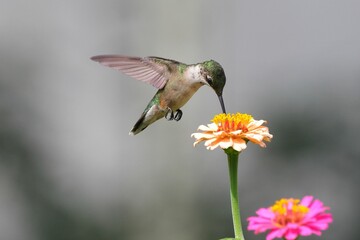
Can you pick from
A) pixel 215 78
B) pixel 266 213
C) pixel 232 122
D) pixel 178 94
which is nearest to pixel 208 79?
pixel 215 78

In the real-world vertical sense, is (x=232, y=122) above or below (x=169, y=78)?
below

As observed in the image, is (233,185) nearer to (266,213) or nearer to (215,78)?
(266,213)

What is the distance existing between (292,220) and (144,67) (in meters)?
0.82

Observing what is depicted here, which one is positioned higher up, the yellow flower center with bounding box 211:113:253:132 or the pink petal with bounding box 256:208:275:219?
the yellow flower center with bounding box 211:113:253:132

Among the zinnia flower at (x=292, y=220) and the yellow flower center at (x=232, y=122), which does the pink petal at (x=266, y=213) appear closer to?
the zinnia flower at (x=292, y=220)

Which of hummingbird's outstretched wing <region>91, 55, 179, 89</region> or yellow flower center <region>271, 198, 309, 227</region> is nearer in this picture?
yellow flower center <region>271, 198, 309, 227</region>

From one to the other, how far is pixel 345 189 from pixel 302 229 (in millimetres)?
2970

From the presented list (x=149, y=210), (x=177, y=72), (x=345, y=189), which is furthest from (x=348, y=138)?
(x=177, y=72)

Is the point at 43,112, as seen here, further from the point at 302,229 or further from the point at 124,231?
the point at 302,229

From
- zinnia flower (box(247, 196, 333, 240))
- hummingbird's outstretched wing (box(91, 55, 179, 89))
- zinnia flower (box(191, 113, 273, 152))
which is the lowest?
zinnia flower (box(247, 196, 333, 240))

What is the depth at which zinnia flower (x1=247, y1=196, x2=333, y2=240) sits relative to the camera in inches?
49.4

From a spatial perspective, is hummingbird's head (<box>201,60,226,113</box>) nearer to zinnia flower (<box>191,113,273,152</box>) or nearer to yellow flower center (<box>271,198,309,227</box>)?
zinnia flower (<box>191,113,273,152</box>)

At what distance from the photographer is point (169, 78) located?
210 cm

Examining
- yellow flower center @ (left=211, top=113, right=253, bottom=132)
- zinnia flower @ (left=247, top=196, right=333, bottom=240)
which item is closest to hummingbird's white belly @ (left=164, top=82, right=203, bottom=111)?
yellow flower center @ (left=211, top=113, right=253, bottom=132)
